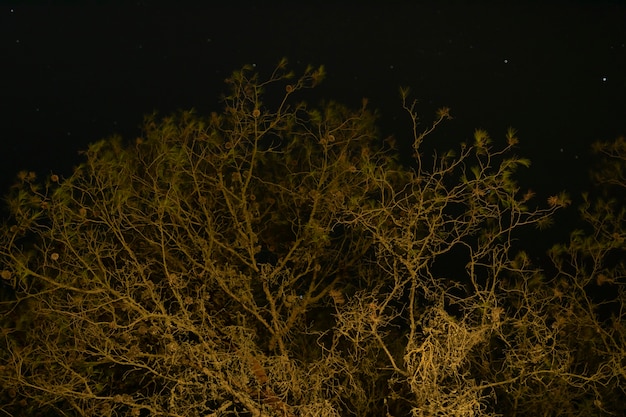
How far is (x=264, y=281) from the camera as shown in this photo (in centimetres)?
645

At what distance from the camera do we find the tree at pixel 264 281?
5.63 m

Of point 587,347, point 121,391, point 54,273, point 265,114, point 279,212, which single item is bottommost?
point 587,347

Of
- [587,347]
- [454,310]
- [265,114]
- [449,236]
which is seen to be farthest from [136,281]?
[587,347]

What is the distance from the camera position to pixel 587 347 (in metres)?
7.10

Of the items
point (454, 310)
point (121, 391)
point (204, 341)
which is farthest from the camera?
point (454, 310)

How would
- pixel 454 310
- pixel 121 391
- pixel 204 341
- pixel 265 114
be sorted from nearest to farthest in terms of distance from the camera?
pixel 204 341 → pixel 265 114 → pixel 121 391 → pixel 454 310

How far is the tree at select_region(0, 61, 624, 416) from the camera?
18.5 ft

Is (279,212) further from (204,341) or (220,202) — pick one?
(204,341)

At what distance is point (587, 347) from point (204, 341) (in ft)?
10.2

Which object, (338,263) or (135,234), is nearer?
(135,234)

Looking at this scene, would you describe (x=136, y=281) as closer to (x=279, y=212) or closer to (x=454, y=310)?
(x=279, y=212)

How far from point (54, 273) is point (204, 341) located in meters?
1.66

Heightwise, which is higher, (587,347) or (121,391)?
(121,391)

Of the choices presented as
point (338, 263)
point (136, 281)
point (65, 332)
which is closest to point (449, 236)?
point (338, 263)
